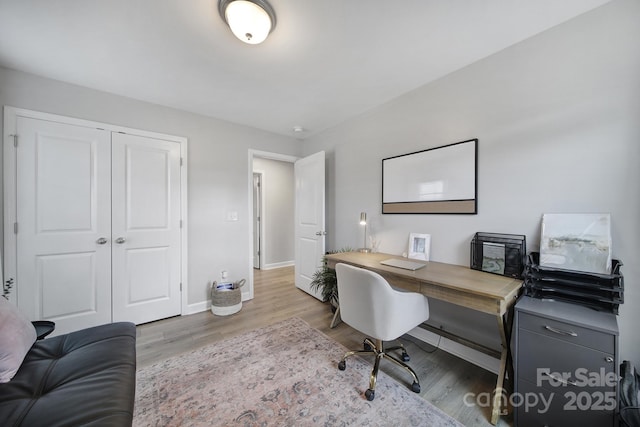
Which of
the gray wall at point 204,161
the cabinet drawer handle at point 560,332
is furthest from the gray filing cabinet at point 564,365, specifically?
the gray wall at point 204,161

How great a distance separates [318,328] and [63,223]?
8.57 ft

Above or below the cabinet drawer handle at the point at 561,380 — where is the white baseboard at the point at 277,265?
below

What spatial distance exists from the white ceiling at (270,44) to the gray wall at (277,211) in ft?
8.46

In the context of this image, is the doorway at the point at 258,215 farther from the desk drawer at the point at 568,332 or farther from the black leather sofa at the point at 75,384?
the desk drawer at the point at 568,332

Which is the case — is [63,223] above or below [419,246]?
above

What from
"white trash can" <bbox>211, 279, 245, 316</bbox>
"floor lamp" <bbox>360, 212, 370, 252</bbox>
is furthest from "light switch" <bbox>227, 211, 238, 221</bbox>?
"floor lamp" <bbox>360, 212, 370, 252</bbox>

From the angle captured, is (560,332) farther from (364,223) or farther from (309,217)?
(309,217)

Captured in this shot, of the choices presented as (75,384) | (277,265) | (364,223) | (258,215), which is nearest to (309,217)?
(364,223)

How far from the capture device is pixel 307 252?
337 centimetres

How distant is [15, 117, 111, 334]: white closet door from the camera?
78.4 inches

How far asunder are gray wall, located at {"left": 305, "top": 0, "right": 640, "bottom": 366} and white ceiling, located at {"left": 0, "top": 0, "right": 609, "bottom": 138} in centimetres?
15

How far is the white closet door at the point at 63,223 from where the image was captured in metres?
1.99

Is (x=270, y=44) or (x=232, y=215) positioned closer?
(x=270, y=44)

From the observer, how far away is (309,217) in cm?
334
